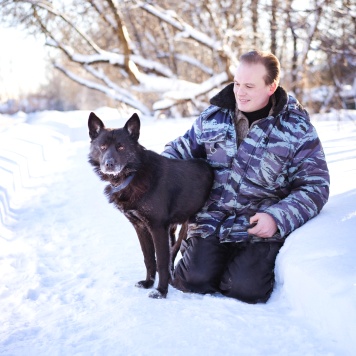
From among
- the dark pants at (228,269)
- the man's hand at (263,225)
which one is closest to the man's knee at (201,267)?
the dark pants at (228,269)

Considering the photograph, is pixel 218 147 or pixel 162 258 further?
pixel 218 147

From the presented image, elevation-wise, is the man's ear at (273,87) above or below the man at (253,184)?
above

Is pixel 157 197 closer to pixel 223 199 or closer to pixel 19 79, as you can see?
pixel 223 199

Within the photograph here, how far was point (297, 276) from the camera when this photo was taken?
8.84ft

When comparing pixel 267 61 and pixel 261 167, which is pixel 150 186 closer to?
pixel 261 167

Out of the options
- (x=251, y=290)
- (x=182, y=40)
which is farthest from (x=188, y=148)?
(x=182, y=40)

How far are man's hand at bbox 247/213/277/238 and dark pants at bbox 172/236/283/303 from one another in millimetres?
169

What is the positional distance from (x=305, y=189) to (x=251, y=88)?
0.76 metres

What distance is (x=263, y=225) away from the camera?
10.0 ft

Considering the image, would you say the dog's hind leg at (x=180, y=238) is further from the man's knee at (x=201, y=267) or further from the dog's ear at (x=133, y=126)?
the dog's ear at (x=133, y=126)

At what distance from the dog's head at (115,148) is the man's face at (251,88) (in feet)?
2.44

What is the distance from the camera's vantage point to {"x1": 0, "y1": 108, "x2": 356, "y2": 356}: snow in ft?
7.68

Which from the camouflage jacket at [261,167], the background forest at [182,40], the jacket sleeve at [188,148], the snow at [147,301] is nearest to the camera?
the snow at [147,301]

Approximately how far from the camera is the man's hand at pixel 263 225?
3.05 m
